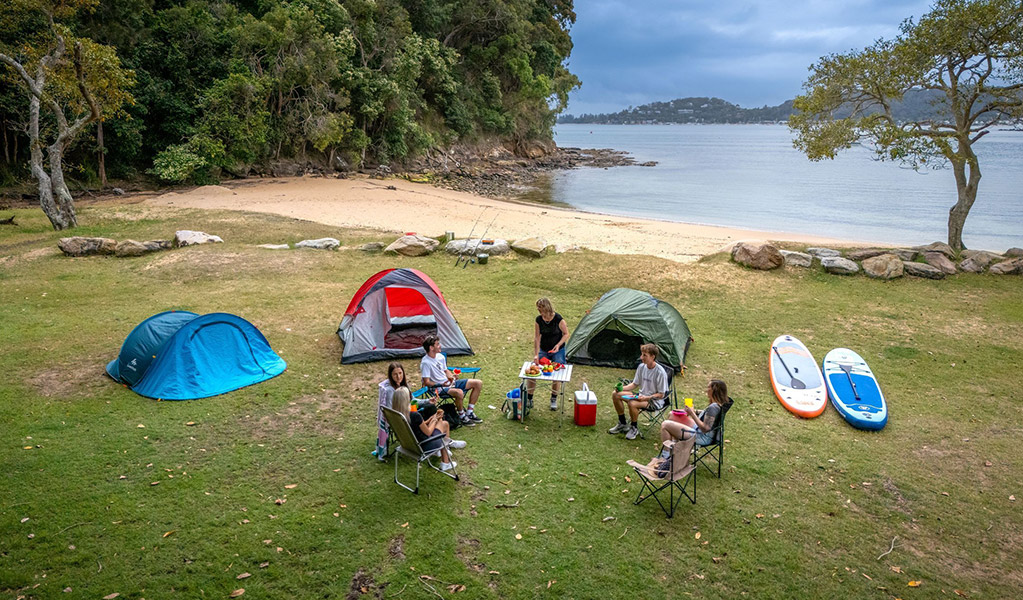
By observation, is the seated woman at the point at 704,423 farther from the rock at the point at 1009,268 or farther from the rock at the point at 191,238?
the rock at the point at 191,238

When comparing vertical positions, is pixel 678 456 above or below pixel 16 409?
above

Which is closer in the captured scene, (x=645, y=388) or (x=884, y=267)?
(x=645, y=388)

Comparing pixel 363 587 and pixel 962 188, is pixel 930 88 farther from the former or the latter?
pixel 363 587

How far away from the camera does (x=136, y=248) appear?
55.3 feet

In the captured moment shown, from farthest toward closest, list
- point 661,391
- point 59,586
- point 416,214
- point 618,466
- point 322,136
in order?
1. point 322,136
2. point 416,214
3. point 661,391
4. point 618,466
5. point 59,586

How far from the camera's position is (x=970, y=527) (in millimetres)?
6391

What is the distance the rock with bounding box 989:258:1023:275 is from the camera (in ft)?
52.4

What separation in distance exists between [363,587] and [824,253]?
1607 cm

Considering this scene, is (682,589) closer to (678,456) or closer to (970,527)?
(678,456)

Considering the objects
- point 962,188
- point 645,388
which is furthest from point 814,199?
point 645,388

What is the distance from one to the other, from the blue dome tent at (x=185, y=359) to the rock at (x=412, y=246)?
8.58m

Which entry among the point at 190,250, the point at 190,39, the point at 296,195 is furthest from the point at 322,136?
the point at 190,250

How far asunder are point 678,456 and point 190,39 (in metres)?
33.2

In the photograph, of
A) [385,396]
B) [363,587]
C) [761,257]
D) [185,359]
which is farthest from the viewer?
[761,257]
